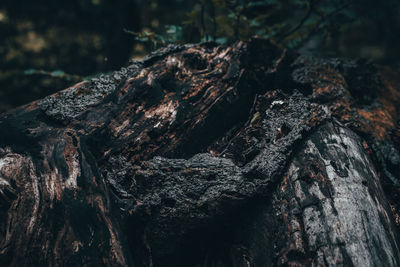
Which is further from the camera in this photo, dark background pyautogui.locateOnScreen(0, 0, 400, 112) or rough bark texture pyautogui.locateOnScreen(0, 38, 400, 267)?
dark background pyautogui.locateOnScreen(0, 0, 400, 112)

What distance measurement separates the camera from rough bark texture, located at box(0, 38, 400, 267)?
1542mm

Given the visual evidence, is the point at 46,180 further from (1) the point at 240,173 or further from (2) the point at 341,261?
(2) the point at 341,261

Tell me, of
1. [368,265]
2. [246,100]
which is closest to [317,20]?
[246,100]

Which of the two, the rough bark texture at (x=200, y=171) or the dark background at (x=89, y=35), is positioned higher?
the dark background at (x=89, y=35)

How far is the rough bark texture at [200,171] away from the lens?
1542mm

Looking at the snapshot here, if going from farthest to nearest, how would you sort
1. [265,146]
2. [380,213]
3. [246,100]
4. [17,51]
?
[17,51] < [246,100] < [265,146] < [380,213]

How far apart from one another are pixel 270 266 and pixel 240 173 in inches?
23.8

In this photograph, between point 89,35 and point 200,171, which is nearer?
point 200,171

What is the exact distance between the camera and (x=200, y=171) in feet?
5.99

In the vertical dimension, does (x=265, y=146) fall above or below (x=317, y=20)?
below

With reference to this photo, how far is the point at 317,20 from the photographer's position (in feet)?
10.2

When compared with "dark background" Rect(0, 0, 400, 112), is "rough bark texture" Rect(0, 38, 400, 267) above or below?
below

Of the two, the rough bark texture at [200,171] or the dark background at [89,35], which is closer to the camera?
the rough bark texture at [200,171]

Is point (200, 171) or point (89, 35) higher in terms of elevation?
point (89, 35)
